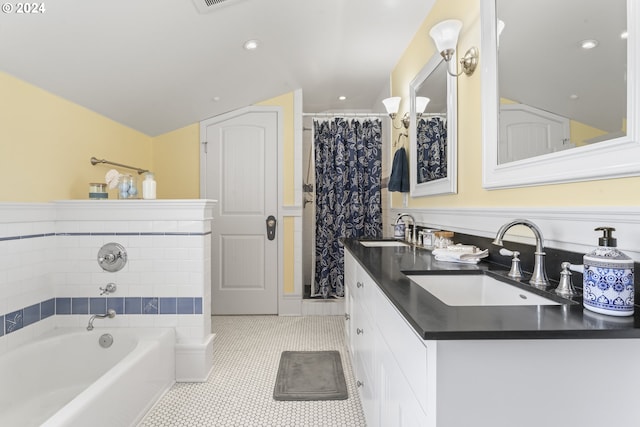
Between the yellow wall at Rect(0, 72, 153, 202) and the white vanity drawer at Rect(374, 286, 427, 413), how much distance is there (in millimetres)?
1983

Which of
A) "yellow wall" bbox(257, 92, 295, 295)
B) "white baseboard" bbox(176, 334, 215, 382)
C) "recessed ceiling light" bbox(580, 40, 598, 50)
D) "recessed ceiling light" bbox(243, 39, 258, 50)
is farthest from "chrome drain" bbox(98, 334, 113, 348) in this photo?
"recessed ceiling light" bbox(580, 40, 598, 50)

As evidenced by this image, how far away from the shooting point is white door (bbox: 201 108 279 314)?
11.9 feet

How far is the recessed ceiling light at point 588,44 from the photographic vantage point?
100cm

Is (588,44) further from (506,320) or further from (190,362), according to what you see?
(190,362)

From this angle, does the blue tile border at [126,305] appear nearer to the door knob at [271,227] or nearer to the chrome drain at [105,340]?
the chrome drain at [105,340]

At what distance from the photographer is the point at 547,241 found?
120 cm

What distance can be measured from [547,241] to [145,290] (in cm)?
218

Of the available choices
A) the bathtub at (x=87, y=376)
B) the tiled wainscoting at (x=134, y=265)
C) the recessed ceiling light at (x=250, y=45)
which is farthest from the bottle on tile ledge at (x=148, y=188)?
the recessed ceiling light at (x=250, y=45)

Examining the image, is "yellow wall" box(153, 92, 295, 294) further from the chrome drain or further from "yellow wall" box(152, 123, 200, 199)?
the chrome drain

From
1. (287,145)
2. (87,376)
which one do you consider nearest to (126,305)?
(87,376)

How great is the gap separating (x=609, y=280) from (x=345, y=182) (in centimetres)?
283

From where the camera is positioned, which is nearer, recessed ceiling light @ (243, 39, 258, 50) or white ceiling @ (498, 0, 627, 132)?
white ceiling @ (498, 0, 627, 132)

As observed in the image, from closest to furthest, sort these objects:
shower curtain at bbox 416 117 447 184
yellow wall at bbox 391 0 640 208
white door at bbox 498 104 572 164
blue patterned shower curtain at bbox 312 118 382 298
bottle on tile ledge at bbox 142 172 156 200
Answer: yellow wall at bbox 391 0 640 208
white door at bbox 498 104 572 164
shower curtain at bbox 416 117 447 184
bottle on tile ledge at bbox 142 172 156 200
blue patterned shower curtain at bbox 312 118 382 298

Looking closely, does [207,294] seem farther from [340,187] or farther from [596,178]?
[596,178]
